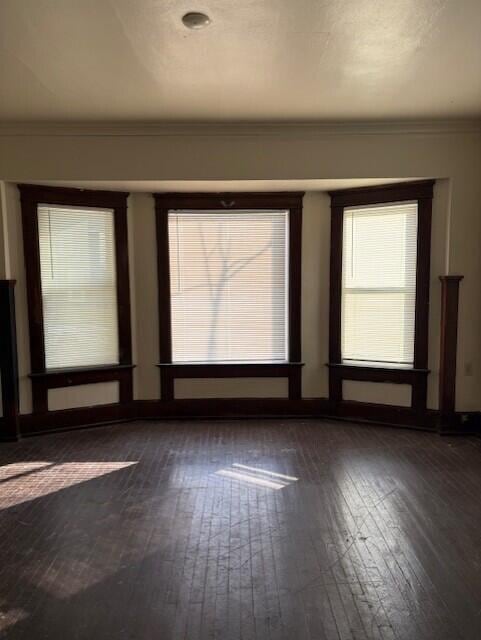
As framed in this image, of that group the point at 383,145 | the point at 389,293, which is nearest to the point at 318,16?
the point at 383,145

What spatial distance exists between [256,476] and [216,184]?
105 inches

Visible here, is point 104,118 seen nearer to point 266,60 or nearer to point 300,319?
point 266,60

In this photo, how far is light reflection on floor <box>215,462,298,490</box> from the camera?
136 inches

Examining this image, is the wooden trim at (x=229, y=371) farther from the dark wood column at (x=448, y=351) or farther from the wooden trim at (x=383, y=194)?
the wooden trim at (x=383, y=194)

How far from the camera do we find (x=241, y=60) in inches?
115

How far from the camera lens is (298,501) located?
3180 millimetres

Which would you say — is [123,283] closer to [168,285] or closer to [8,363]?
[168,285]

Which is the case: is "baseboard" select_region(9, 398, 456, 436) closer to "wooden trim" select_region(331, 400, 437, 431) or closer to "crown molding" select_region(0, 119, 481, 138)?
"wooden trim" select_region(331, 400, 437, 431)

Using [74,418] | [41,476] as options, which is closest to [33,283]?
[74,418]

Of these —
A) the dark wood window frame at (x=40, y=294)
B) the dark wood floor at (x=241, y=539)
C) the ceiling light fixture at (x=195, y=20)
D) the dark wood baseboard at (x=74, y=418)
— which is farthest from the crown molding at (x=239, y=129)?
the dark wood floor at (x=241, y=539)

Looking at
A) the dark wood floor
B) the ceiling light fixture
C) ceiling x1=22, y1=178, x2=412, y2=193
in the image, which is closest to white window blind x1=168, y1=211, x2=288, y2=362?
ceiling x1=22, y1=178, x2=412, y2=193

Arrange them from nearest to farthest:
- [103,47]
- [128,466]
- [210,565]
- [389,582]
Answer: [389,582], [210,565], [103,47], [128,466]

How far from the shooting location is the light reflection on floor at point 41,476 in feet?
10.8

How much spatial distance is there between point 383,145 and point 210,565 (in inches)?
147
